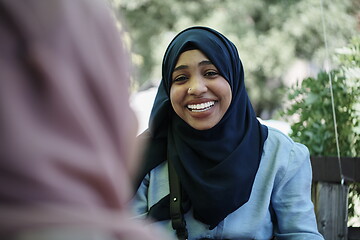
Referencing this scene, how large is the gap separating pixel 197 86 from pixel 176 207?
1.90 feet

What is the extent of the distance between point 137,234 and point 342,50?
340cm

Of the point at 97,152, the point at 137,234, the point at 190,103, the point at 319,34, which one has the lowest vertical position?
the point at 319,34

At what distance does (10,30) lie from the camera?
0.84m

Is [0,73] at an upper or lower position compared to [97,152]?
upper

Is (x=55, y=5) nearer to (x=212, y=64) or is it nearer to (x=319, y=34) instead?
(x=212, y=64)

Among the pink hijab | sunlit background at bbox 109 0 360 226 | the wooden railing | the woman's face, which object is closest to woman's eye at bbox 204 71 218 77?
the woman's face

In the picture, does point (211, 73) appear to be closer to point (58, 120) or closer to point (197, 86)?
point (197, 86)

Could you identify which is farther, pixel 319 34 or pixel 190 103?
pixel 319 34

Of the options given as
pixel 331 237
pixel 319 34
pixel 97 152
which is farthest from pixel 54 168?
pixel 319 34

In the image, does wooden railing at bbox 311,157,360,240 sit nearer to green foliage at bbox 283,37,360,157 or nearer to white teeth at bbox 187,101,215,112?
green foliage at bbox 283,37,360,157

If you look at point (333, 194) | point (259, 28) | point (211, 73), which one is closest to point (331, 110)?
point (333, 194)

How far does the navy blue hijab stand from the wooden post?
27.8 inches

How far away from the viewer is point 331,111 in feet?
12.8

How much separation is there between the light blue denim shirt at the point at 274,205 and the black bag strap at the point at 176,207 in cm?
5
